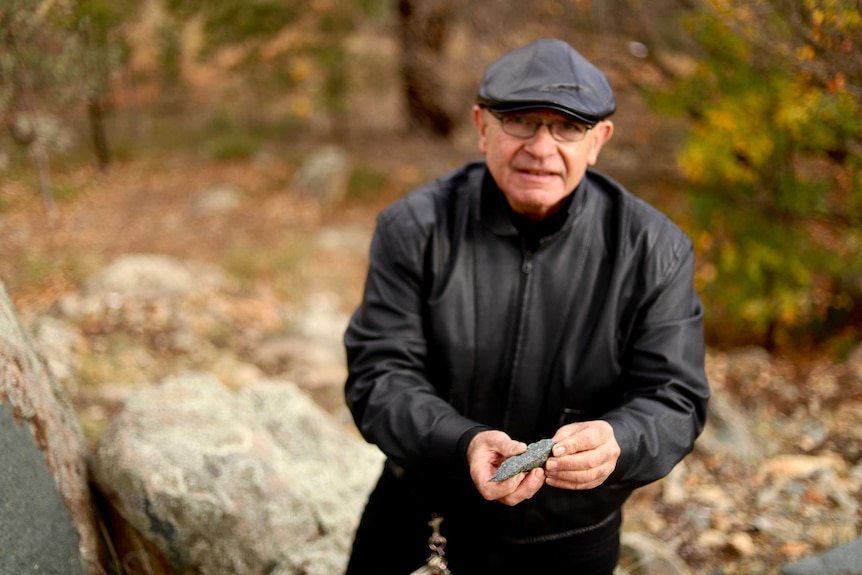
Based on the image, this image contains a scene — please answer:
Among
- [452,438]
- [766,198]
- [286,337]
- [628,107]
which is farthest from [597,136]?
[628,107]

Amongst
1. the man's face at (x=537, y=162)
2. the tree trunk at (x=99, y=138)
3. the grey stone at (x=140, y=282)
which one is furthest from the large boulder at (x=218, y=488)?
the tree trunk at (x=99, y=138)

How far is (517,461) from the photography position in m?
1.66

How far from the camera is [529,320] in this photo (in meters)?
2.07

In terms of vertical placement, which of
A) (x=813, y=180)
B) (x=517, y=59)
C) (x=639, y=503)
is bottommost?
(x=639, y=503)

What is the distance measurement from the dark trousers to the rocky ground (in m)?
1.14

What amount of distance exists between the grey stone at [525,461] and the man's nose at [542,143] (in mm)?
760

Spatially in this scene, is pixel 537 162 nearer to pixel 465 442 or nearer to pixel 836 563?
pixel 465 442

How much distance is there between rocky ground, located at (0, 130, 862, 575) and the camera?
365cm

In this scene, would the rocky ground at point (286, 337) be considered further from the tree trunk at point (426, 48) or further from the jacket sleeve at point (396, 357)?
the jacket sleeve at point (396, 357)

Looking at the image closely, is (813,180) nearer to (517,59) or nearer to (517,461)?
(517,59)

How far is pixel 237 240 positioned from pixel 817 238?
540 centimetres

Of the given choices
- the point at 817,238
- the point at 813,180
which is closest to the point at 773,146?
the point at 813,180

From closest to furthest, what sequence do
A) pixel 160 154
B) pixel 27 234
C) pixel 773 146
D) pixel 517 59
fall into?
pixel 517 59, pixel 773 146, pixel 27 234, pixel 160 154

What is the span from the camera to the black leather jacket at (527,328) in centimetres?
201
